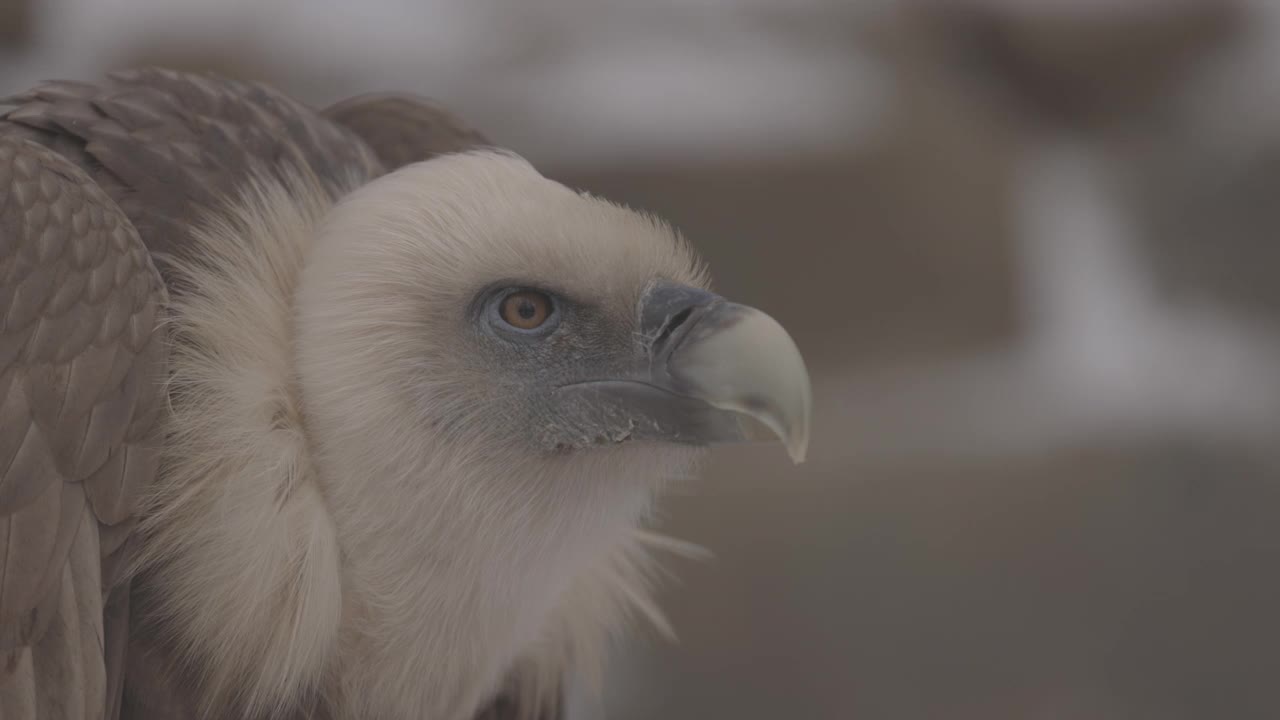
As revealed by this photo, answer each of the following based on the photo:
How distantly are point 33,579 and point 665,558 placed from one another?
1.89 meters

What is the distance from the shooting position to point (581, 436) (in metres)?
1.09

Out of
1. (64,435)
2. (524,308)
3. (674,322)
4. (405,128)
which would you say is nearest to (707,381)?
(674,322)

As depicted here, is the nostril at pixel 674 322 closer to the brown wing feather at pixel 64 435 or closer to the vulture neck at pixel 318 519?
the vulture neck at pixel 318 519

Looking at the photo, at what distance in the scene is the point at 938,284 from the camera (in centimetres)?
319

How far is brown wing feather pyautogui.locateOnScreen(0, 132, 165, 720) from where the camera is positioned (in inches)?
37.1

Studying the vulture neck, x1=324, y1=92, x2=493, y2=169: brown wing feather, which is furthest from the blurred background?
the vulture neck

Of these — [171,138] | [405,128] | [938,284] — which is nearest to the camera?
[171,138]

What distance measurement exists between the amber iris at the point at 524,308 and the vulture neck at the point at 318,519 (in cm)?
12

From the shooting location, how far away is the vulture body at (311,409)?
37.9 inches

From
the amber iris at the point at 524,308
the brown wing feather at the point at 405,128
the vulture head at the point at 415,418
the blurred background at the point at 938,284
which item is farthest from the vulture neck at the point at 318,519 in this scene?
the blurred background at the point at 938,284

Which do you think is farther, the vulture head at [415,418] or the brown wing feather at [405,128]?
the brown wing feather at [405,128]

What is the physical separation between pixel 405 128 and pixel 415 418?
58 centimetres

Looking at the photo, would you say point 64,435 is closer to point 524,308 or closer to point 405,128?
point 524,308

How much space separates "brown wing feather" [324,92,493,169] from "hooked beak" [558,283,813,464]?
52 centimetres
